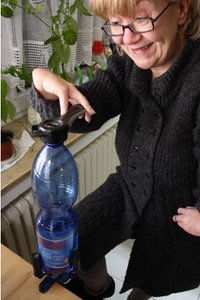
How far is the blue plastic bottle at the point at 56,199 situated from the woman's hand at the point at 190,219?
0.97 ft

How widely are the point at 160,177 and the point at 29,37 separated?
2.59 feet

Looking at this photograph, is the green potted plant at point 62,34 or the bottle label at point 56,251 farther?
the green potted plant at point 62,34

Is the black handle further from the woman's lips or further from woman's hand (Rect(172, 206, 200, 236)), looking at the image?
woman's hand (Rect(172, 206, 200, 236))

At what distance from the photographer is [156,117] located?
0.85 metres

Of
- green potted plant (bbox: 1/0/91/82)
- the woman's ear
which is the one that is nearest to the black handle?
the woman's ear

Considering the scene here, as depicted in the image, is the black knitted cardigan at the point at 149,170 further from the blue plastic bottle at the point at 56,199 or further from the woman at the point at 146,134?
the blue plastic bottle at the point at 56,199

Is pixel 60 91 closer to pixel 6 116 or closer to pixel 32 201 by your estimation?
pixel 6 116

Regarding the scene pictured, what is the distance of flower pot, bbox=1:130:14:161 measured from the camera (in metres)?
1.19

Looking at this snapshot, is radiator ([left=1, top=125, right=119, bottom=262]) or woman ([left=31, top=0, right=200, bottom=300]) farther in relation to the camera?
radiator ([left=1, top=125, right=119, bottom=262])

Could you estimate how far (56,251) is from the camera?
66 centimetres

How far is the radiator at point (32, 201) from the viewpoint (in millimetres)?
1228

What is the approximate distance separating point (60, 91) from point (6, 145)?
21.2 inches

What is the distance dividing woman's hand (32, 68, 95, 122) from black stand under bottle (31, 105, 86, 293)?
0.03 m

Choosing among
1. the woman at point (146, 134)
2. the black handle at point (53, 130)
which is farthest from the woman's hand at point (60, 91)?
the black handle at point (53, 130)
